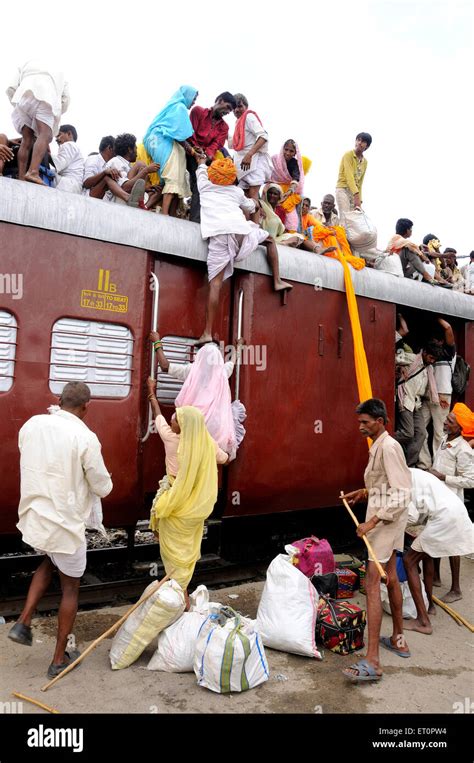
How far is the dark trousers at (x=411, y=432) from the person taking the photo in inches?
245

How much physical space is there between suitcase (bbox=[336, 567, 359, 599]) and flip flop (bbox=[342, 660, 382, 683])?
1244mm

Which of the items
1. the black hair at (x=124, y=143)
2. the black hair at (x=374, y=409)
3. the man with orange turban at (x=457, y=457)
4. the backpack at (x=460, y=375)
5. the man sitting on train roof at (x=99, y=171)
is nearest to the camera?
the black hair at (x=374, y=409)

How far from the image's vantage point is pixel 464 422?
5.14 metres

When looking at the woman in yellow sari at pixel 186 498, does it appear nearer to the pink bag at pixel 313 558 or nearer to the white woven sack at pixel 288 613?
the white woven sack at pixel 288 613

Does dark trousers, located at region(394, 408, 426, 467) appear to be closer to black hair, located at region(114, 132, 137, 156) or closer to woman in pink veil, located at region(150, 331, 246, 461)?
woman in pink veil, located at region(150, 331, 246, 461)

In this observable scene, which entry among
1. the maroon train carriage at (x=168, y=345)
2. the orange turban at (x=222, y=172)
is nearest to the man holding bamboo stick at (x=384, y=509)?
the maroon train carriage at (x=168, y=345)

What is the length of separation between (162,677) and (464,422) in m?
3.30

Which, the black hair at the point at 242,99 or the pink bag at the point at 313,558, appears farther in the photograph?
the black hair at the point at 242,99

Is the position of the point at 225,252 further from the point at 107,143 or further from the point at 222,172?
the point at 107,143

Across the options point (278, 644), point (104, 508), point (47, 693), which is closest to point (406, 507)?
point (278, 644)

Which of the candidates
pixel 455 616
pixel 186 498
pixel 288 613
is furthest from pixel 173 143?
pixel 455 616

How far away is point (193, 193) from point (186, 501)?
8.98 ft

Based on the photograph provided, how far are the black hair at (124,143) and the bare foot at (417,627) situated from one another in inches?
182

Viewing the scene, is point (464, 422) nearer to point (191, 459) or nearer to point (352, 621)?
point (352, 621)
